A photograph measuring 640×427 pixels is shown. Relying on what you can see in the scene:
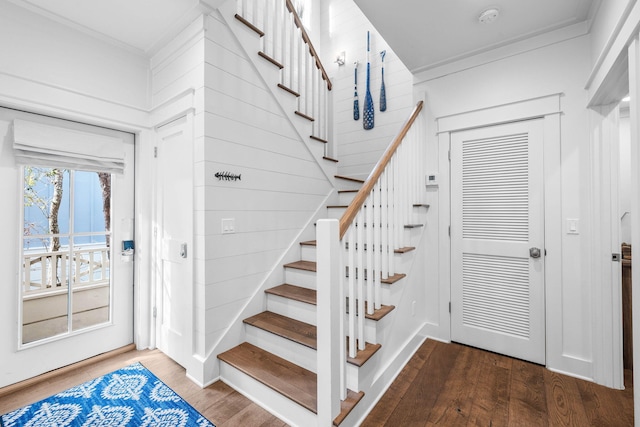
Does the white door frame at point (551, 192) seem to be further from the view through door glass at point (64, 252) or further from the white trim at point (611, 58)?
the view through door glass at point (64, 252)

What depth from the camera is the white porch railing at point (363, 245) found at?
4.97 feet

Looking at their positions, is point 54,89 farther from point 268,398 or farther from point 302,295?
point 268,398

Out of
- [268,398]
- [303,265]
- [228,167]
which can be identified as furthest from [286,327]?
[228,167]

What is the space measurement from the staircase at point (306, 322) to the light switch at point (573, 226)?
1103 millimetres

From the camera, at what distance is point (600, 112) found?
82.3 inches

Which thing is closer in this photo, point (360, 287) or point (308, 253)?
point (360, 287)

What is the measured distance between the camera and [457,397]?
6.35 feet

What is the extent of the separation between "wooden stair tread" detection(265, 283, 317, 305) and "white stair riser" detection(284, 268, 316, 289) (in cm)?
4

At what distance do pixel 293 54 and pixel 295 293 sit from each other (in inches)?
93.8

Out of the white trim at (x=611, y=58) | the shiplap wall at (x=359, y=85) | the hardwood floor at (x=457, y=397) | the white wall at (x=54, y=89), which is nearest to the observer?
the white trim at (x=611, y=58)

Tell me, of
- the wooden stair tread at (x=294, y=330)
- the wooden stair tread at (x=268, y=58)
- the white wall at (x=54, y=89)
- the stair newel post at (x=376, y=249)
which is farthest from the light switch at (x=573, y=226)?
the white wall at (x=54, y=89)

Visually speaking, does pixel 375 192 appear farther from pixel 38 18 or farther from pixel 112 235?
pixel 38 18

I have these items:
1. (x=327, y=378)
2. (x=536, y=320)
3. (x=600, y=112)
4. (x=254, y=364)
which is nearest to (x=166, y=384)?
(x=254, y=364)

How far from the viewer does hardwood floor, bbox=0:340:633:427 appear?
174 centimetres
